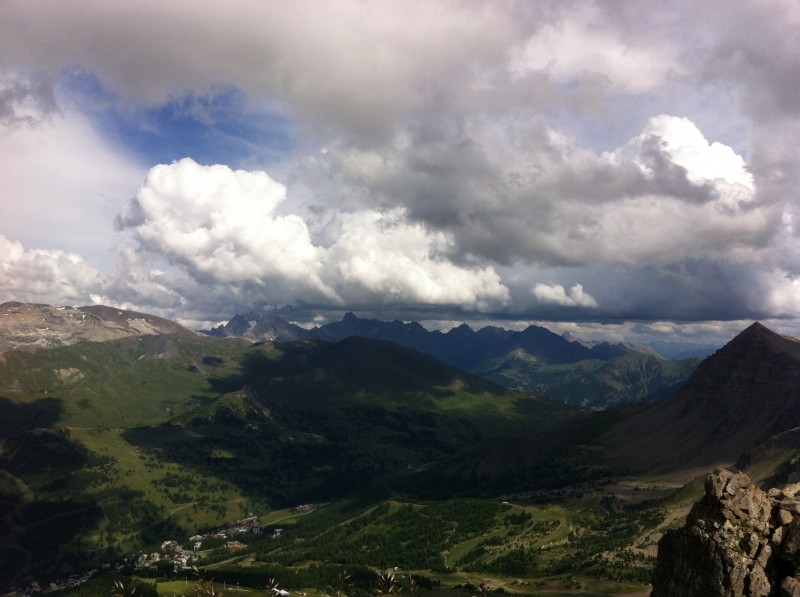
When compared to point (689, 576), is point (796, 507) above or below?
above

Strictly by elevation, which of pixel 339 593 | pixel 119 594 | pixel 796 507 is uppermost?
pixel 796 507

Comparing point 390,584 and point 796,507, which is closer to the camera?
point 390,584

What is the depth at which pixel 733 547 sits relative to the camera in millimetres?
52062

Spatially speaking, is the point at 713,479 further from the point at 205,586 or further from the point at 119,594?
the point at 119,594

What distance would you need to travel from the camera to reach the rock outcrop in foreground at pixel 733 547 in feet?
163

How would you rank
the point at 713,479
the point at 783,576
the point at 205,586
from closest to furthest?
the point at 205,586 → the point at 783,576 → the point at 713,479

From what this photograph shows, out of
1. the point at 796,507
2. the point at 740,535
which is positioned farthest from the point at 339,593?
the point at 796,507

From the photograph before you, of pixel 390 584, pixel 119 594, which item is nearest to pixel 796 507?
pixel 390 584

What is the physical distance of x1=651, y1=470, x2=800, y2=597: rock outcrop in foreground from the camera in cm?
4975

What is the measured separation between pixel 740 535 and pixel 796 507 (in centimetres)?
674

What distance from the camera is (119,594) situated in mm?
43000

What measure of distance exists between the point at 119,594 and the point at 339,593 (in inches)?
725

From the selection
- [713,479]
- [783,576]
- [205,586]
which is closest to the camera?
[205,586]

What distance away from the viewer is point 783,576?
49375mm
